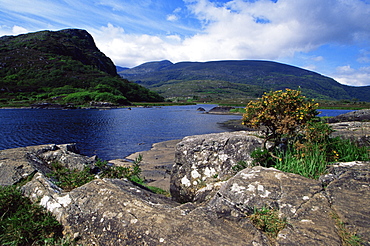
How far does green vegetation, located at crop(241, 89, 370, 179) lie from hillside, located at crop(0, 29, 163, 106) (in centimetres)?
12238

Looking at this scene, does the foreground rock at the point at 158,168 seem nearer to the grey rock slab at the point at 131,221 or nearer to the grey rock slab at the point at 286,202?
the grey rock slab at the point at 131,221

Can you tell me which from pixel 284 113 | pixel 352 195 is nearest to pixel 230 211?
pixel 352 195

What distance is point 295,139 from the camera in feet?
22.5

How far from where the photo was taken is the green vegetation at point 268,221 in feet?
11.8

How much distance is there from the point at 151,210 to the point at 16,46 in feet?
793

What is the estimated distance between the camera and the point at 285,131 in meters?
6.55

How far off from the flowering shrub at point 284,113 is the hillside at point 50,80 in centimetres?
12230

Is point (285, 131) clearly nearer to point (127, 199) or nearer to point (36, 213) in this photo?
point (127, 199)

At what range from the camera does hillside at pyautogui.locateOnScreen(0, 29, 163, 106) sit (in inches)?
4776

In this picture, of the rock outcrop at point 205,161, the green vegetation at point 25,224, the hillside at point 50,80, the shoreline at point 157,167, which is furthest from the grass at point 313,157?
the hillside at point 50,80

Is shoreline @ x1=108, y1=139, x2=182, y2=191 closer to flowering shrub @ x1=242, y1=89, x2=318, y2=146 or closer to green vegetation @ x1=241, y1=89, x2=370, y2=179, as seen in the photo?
green vegetation @ x1=241, y1=89, x2=370, y2=179

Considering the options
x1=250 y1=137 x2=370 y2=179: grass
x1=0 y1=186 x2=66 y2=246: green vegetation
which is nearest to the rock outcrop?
x1=250 y1=137 x2=370 y2=179: grass

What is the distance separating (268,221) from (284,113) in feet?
12.7

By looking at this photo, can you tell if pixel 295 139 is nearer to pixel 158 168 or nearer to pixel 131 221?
pixel 131 221
